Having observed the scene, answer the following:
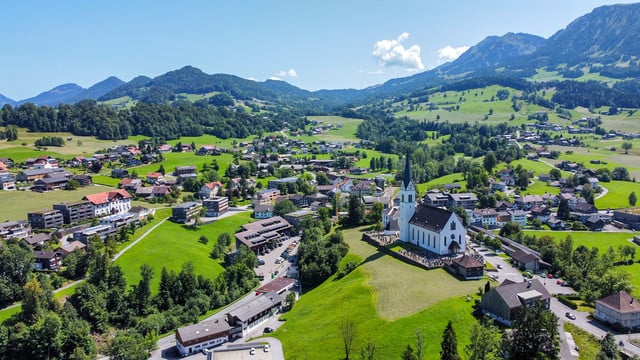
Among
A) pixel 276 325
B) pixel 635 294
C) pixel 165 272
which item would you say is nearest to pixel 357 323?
pixel 276 325

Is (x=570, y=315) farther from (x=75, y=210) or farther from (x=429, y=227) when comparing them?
(x=75, y=210)

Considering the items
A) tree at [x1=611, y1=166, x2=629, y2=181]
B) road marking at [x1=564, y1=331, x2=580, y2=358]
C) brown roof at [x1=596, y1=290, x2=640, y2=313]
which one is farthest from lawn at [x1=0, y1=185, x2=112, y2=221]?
tree at [x1=611, y1=166, x2=629, y2=181]

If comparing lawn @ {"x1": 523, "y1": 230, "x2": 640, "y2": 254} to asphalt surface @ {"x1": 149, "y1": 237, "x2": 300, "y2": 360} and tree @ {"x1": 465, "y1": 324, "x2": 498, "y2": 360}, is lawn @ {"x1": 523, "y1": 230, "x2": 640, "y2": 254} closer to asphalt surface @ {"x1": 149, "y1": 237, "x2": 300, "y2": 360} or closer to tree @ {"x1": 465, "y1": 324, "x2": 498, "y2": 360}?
asphalt surface @ {"x1": 149, "y1": 237, "x2": 300, "y2": 360}

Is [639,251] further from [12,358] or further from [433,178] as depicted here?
[12,358]

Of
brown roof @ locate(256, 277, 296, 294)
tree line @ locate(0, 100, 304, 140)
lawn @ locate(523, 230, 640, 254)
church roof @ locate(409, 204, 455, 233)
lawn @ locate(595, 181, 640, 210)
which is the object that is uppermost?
tree line @ locate(0, 100, 304, 140)

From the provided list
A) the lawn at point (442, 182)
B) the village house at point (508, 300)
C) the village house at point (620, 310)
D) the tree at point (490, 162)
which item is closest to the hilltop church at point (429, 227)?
the village house at point (508, 300)

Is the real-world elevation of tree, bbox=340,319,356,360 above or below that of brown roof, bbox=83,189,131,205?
below
